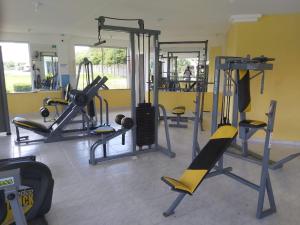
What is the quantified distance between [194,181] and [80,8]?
123 inches

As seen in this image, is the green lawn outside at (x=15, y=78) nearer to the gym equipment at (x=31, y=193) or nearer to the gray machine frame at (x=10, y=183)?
the gym equipment at (x=31, y=193)

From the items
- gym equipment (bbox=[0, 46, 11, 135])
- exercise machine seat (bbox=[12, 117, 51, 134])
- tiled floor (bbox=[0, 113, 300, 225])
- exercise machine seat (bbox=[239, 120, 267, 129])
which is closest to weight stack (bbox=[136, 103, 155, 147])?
tiled floor (bbox=[0, 113, 300, 225])

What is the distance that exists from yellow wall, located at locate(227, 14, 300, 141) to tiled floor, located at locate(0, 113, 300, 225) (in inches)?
31.1

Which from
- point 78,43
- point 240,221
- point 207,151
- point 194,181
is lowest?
point 240,221

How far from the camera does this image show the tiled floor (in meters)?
1.95

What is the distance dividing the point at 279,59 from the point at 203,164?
108 inches

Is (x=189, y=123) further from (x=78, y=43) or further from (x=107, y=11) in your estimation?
(x=78, y=43)

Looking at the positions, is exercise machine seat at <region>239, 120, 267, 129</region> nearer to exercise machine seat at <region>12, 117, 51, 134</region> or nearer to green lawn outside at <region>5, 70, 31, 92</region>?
exercise machine seat at <region>12, 117, 51, 134</region>

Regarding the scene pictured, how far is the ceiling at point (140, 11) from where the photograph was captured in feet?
10.8

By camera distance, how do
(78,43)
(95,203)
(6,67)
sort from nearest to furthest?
(95,203) < (6,67) < (78,43)

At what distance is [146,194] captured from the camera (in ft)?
7.63

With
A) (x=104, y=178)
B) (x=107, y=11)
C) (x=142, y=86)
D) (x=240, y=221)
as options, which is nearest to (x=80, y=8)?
(x=107, y=11)

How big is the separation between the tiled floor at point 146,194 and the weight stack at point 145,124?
0.23m

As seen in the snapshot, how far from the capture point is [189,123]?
5.61 meters
